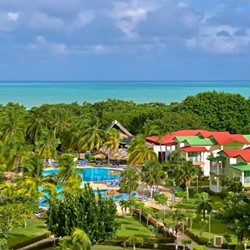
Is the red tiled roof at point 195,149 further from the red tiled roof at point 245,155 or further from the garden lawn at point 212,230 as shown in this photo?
the garden lawn at point 212,230

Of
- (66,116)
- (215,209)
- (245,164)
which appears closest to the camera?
(215,209)

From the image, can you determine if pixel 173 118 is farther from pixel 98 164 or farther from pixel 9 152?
pixel 9 152

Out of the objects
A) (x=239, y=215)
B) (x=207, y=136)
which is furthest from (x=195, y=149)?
(x=239, y=215)

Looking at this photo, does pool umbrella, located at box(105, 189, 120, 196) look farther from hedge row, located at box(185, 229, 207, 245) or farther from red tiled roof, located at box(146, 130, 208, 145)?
hedge row, located at box(185, 229, 207, 245)

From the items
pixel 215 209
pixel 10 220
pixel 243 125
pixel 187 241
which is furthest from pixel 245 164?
pixel 243 125

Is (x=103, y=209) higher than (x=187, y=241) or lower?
higher

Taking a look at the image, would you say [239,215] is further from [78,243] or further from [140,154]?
[140,154]

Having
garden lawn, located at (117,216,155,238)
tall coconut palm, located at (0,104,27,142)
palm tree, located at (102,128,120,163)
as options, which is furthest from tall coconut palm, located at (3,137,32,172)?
palm tree, located at (102,128,120,163)
